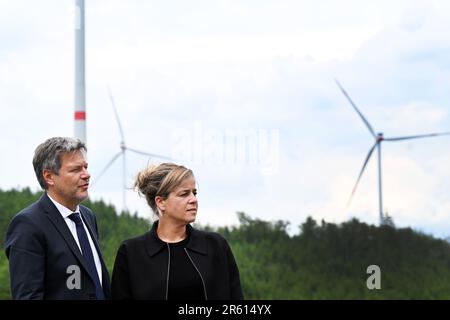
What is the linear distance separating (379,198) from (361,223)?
1.40 m

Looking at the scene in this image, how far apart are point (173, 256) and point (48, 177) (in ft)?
3.00

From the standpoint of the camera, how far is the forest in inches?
1048

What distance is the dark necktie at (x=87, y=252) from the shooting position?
655cm

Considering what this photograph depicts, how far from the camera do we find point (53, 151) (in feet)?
21.4

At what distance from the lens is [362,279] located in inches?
1094

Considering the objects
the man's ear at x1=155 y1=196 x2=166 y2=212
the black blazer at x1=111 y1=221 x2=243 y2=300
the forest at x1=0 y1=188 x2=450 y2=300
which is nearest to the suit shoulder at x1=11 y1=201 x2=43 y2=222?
the black blazer at x1=111 y1=221 x2=243 y2=300

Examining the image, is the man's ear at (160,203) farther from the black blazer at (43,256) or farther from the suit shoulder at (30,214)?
the suit shoulder at (30,214)

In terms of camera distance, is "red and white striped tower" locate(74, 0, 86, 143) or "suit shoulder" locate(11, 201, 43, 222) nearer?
"suit shoulder" locate(11, 201, 43, 222)

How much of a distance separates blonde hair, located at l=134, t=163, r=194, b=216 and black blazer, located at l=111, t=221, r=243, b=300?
0.21 m

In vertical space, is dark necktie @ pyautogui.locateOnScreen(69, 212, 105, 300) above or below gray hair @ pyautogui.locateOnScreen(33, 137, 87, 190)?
below

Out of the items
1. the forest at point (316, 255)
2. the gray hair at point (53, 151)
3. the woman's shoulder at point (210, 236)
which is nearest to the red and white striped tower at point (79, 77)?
the forest at point (316, 255)

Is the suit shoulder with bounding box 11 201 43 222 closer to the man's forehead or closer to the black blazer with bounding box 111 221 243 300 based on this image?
the man's forehead

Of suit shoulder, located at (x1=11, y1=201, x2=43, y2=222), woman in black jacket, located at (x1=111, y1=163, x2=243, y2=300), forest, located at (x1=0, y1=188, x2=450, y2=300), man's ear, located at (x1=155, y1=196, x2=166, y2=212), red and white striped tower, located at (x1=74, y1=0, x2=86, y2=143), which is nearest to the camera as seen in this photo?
woman in black jacket, located at (x1=111, y1=163, x2=243, y2=300)

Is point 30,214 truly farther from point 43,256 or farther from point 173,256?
point 173,256
